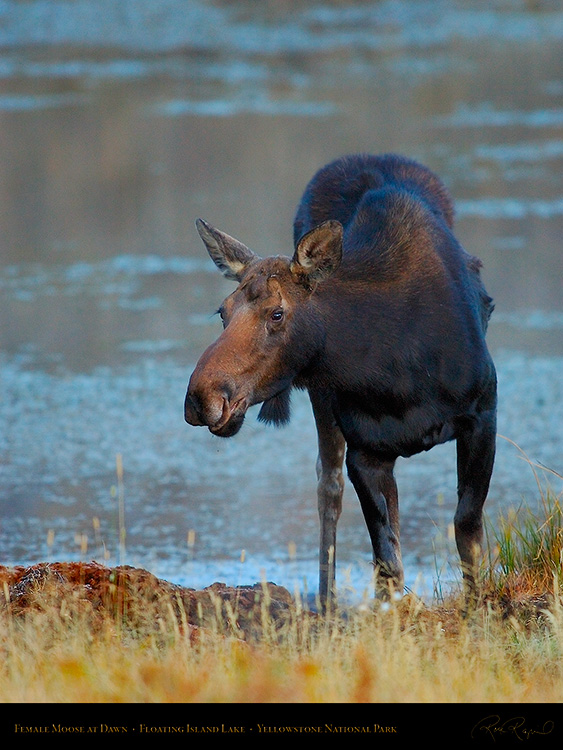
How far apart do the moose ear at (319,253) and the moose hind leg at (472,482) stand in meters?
1.03

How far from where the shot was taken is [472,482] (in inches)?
254

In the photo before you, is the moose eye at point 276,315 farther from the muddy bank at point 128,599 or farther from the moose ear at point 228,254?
the muddy bank at point 128,599

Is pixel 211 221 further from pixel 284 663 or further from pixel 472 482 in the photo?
pixel 284 663

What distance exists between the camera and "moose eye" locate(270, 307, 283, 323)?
5.70m

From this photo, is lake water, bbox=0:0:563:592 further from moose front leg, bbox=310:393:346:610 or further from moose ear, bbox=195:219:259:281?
moose ear, bbox=195:219:259:281

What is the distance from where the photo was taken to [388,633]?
5.61 metres

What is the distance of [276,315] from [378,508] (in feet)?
3.73

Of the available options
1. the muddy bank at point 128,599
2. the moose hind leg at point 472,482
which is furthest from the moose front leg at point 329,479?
the moose hind leg at point 472,482

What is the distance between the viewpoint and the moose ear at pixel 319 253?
5695 millimetres

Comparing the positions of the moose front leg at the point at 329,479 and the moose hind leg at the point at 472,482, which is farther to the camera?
the moose front leg at the point at 329,479
